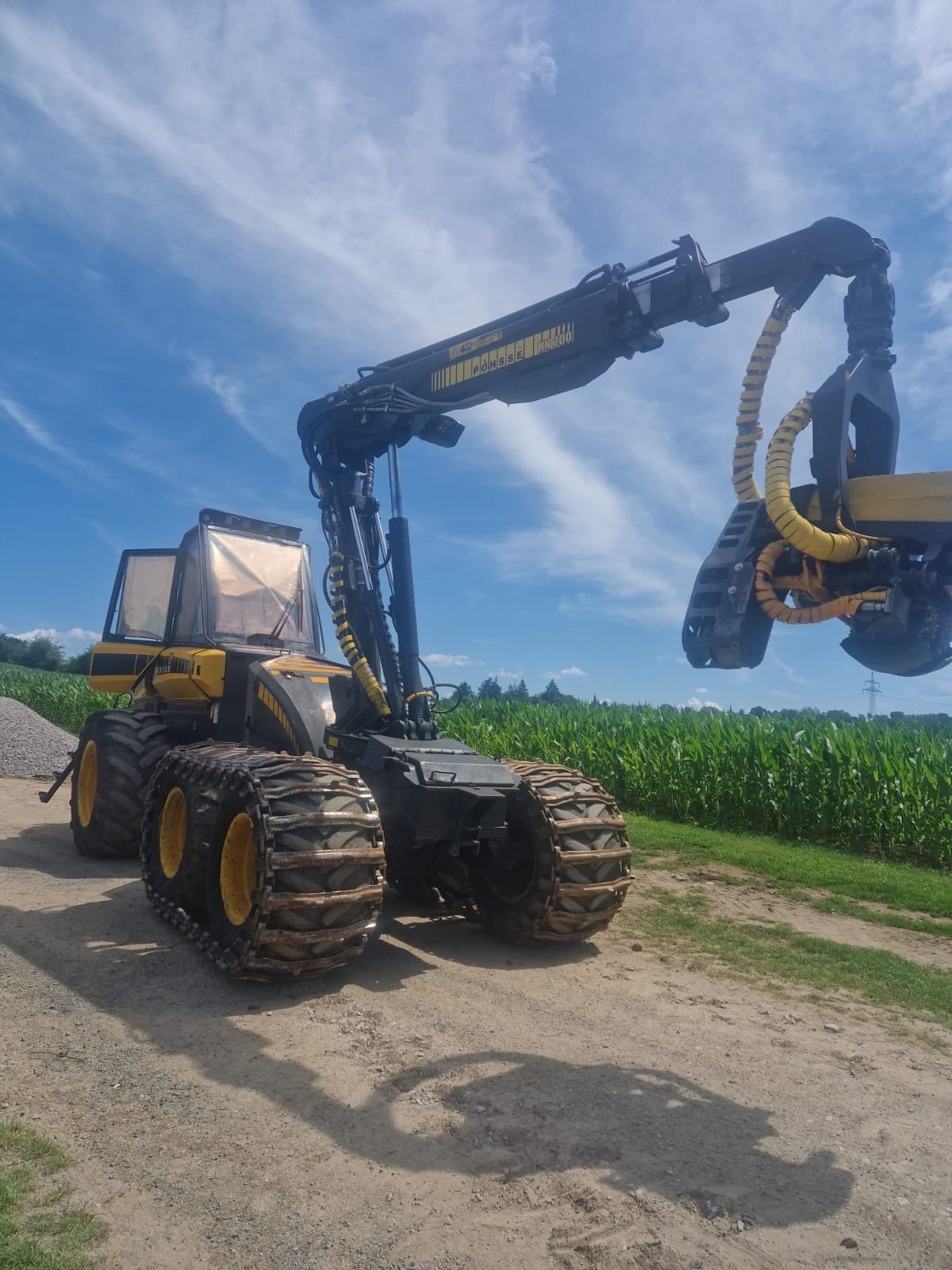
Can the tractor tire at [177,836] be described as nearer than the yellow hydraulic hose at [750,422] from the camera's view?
No

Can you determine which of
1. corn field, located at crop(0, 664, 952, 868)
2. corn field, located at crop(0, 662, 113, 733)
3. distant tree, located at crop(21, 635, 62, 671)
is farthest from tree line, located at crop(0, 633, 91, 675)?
corn field, located at crop(0, 664, 952, 868)

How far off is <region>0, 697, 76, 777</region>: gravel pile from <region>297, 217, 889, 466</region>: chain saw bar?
455 inches

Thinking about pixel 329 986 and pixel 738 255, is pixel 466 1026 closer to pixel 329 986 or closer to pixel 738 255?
pixel 329 986

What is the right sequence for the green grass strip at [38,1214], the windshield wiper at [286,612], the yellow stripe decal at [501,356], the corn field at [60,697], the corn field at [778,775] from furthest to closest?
1. the corn field at [60,697]
2. the corn field at [778,775]
3. the windshield wiper at [286,612]
4. the yellow stripe decal at [501,356]
5. the green grass strip at [38,1214]

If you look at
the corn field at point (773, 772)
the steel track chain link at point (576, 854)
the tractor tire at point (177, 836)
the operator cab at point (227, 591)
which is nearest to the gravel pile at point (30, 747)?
the operator cab at point (227, 591)

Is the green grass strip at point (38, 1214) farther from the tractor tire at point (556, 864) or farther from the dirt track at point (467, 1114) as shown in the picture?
the tractor tire at point (556, 864)

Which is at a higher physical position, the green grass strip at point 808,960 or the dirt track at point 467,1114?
the green grass strip at point 808,960

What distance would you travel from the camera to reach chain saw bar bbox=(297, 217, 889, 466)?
5277mm

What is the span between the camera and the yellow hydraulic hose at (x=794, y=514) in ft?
14.1

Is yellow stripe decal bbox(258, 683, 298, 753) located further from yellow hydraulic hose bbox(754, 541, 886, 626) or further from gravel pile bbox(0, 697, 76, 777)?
gravel pile bbox(0, 697, 76, 777)

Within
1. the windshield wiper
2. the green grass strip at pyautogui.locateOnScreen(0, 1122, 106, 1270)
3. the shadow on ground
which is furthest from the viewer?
the windshield wiper

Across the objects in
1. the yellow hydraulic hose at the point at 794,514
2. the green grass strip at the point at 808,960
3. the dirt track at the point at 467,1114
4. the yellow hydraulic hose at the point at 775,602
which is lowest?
the dirt track at the point at 467,1114

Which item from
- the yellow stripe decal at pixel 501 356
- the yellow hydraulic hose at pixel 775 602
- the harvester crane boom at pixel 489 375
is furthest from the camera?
the yellow stripe decal at pixel 501 356

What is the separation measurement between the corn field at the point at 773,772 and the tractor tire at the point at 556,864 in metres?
6.92
